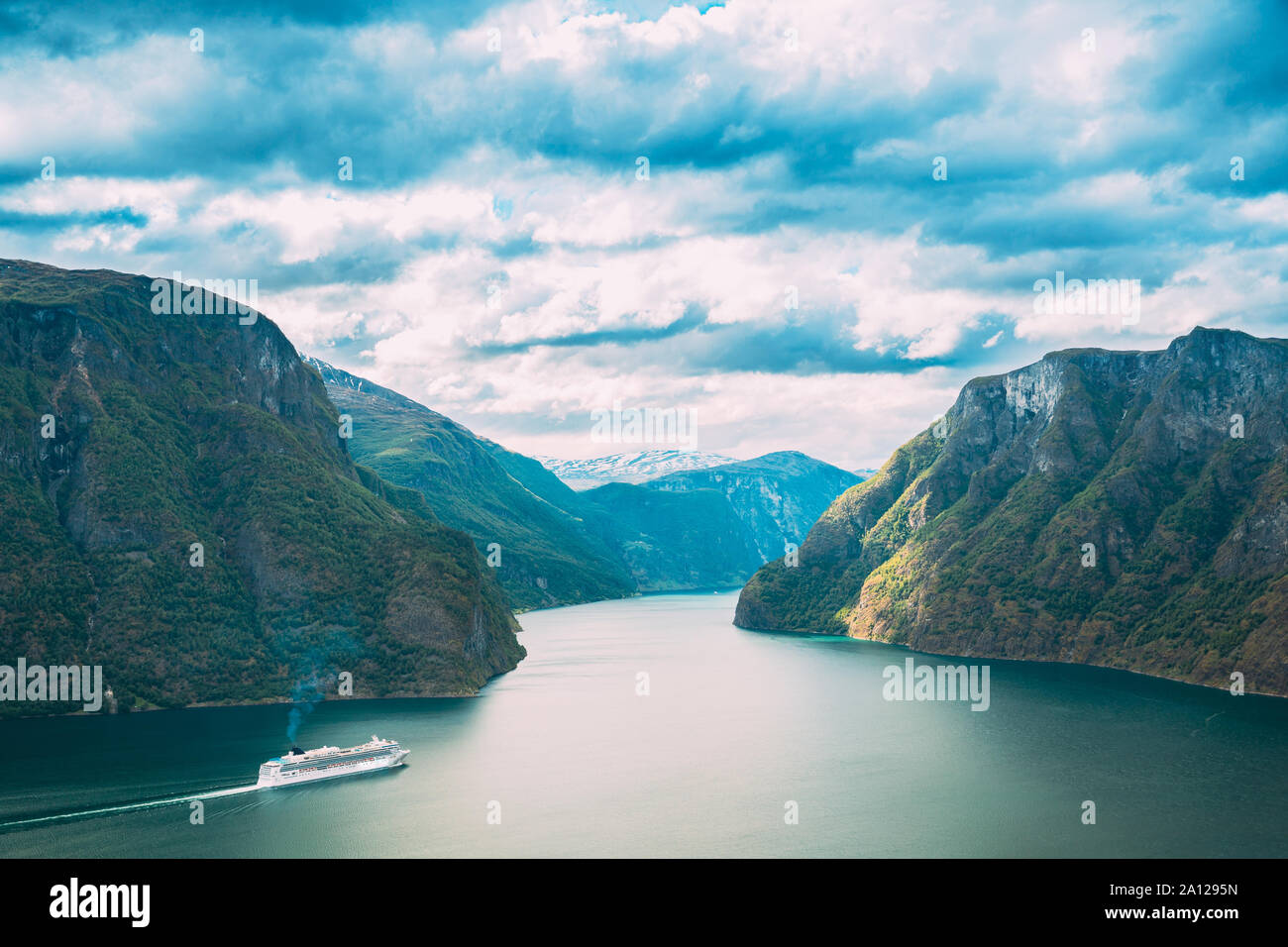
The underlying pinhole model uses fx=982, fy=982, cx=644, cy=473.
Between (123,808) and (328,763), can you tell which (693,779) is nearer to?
(328,763)

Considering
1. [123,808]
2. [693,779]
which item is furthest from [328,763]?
[693,779]

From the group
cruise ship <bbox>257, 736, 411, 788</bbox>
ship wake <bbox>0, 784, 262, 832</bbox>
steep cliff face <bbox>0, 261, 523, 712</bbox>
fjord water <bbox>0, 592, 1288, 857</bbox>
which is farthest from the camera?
steep cliff face <bbox>0, 261, 523, 712</bbox>

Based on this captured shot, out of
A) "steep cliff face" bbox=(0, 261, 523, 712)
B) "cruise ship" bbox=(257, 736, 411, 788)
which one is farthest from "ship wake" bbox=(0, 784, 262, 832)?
"steep cliff face" bbox=(0, 261, 523, 712)

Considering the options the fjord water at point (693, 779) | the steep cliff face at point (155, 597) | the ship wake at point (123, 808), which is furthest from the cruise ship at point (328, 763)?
the steep cliff face at point (155, 597)

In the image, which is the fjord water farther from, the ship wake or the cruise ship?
the cruise ship
